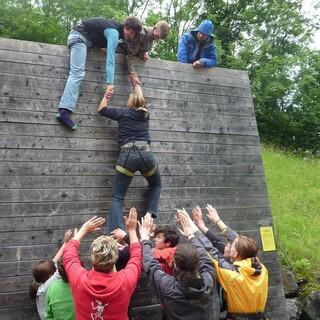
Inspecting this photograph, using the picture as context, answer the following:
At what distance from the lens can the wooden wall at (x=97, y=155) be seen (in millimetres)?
4941

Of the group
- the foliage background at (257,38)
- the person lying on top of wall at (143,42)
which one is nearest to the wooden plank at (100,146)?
the person lying on top of wall at (143,42)

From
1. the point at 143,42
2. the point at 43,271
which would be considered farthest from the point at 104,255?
the point at 143,42

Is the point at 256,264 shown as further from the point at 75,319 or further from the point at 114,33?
the point at 114,33

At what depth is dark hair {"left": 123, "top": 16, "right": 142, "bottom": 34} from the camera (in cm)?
565

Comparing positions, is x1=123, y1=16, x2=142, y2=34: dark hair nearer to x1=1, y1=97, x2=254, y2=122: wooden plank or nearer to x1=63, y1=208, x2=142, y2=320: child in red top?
x1=1, y1=97, x2=254, y2=122: wooden plank

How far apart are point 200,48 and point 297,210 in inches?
210

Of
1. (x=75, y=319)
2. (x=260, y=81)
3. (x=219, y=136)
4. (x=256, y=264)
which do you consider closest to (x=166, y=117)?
(x=219, y=136)

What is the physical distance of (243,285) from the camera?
13.5ft

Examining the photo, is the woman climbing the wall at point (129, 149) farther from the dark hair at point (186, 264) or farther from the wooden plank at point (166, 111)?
the dark hair at point (186, 264)

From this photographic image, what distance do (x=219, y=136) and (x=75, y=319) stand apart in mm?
3840

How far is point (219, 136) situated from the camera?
6785mm

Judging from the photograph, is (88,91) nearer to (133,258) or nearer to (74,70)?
(74,70)

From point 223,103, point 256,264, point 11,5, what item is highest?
point 11,5

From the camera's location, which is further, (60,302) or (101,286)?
(60,302)
